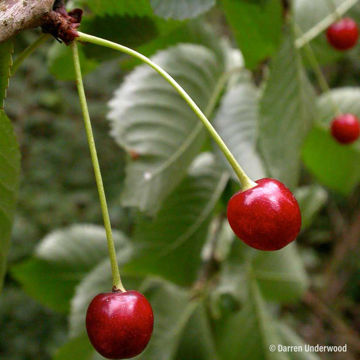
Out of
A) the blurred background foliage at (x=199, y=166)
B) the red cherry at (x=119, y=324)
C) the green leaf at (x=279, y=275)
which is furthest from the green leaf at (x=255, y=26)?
the red cherry at (x=119, y=324)

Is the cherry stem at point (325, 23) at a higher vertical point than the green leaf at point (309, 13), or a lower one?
lower

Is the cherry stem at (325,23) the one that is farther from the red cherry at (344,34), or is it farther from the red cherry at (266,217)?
the red cherry at (266,217)

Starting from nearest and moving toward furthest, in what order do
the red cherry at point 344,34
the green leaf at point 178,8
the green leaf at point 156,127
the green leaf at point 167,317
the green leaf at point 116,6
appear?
the green leaf at point 178,8
the green leaf at point 116,6
the green leaf at point 156,127
the red cherry at point 344,34
the green leaf at point 167,317

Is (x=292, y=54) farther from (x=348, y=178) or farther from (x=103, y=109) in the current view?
(x=103, y=109)

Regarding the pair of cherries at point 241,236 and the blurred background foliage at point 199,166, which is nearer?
the pair of cherries at point 241,236

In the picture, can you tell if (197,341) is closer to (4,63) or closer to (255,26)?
(255,26)

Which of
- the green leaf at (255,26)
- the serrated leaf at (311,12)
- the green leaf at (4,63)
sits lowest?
the serrated leaf at (311,12)

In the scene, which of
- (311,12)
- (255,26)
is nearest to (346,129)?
(255,26)
